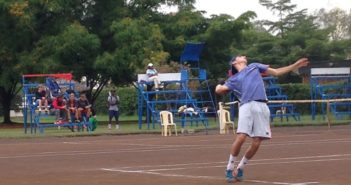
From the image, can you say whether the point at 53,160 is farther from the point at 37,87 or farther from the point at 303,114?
the point at 303,114

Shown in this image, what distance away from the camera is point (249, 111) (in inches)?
493

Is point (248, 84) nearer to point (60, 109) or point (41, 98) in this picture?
point (60, 109)

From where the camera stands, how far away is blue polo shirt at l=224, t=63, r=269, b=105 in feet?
41.5

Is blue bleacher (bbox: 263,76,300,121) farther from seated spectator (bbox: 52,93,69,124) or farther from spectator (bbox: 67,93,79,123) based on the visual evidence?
seated spectator (bbox: 52,93,69,124)

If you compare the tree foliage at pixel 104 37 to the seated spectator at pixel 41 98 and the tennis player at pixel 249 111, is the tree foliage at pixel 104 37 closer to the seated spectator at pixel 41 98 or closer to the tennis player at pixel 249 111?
the seated spectator at pixel 41 98

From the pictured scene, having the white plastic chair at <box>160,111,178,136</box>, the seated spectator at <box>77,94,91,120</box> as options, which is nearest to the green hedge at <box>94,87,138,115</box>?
the seated spectator at <box>77,94,91,120</box>

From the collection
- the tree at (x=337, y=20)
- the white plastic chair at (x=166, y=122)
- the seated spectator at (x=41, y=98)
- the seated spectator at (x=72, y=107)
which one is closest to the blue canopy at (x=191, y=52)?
the seated spectator at (x=72, y=107)

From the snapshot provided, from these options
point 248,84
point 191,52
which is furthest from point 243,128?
point 191,52

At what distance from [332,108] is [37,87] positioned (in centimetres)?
1565

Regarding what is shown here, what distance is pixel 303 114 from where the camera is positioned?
5366 centimetres

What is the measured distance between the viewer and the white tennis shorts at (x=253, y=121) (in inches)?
493

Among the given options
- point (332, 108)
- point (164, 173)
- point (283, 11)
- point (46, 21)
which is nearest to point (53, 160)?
point (164, 173)

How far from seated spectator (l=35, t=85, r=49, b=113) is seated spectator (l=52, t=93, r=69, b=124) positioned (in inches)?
16.1

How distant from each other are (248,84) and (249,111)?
447 mm
